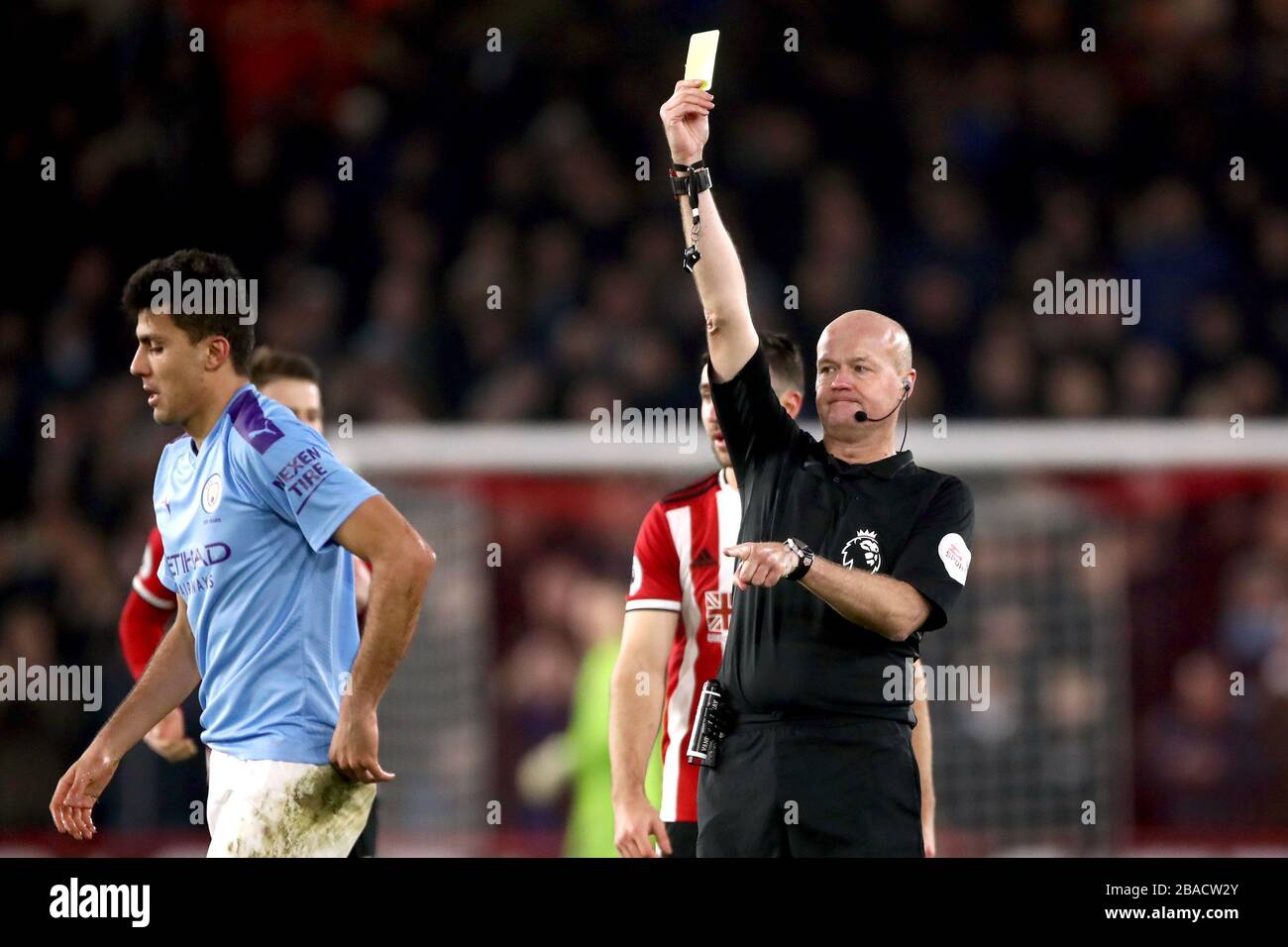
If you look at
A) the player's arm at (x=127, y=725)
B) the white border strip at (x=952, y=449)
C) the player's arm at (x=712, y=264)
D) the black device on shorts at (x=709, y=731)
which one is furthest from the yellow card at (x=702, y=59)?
the white border strip at (x=952, y=449)

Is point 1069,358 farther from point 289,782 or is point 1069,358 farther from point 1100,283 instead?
point 289,782

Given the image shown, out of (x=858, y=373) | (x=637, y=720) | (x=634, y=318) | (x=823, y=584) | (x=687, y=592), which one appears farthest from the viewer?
(x=634, y=318)

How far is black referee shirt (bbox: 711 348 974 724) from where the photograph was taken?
12.5 ft

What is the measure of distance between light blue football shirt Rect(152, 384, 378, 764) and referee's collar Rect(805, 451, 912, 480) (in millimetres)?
1029

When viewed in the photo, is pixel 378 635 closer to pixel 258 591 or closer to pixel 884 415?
pixel 258 591

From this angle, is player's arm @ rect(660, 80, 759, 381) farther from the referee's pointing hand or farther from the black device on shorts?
the black device on shorts

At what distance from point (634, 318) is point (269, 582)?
19.5 feet

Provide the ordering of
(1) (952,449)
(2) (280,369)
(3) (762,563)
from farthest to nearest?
(1) (952,449) < (2) (280,369) < (3) (762,563)

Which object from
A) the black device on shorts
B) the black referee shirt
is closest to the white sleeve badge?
the black referee shirt

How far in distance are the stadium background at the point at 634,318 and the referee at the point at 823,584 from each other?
11.3 feet

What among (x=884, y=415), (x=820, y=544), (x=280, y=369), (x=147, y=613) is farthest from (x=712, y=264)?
(x=147, y=613)

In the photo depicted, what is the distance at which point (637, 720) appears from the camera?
14.5 feet

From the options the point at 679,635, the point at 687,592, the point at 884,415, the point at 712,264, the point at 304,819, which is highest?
the point at 712,264
